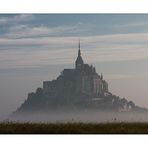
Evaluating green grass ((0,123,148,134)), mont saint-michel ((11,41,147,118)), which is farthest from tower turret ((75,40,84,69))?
green grass ((0,123,148,134))

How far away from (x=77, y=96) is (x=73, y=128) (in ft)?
1.14

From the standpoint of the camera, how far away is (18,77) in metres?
8.32

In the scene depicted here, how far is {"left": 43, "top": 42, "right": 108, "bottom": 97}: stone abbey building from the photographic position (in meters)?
8.29

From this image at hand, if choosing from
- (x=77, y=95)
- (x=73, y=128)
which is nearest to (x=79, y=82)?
(x=77, y=95)

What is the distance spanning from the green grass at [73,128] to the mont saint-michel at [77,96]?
16 cm

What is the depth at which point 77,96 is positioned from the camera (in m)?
8.34

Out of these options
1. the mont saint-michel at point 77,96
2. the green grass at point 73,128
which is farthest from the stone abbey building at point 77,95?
the green grass at point 73,128

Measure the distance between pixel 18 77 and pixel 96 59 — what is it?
789 mm

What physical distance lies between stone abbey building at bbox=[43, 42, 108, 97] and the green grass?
336mm

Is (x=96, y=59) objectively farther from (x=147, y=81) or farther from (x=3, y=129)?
(x=3, y=129)

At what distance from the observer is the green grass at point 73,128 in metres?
8.16

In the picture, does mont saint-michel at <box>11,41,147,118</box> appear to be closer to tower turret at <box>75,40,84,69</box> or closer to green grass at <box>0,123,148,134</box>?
tower turret at <box>75,40,84,69</box>

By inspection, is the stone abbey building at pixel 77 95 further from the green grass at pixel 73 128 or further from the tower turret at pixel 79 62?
the green grass at pixel 73 128
